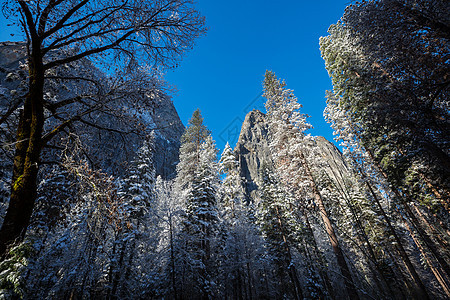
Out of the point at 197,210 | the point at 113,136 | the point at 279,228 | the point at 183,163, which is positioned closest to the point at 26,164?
the point at 113,136

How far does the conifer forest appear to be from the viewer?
4004 millimetres

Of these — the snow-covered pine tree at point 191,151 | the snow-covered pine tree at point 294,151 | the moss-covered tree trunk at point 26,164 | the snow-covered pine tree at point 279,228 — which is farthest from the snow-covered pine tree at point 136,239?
the snow-covered pine tree at point 279,228

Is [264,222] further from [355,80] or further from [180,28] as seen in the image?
[180,28]

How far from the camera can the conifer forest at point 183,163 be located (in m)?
4.00

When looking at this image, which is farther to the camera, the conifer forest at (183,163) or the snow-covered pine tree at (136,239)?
the snow-covered pine tree at (136,239)

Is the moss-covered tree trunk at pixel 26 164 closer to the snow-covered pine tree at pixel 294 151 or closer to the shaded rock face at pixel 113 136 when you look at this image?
the shaded rock face at pixel 113 136

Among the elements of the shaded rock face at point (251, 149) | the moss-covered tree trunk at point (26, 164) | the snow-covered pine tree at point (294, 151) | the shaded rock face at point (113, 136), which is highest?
the shaded rock face at point (251, 149)

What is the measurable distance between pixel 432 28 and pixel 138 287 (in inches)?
696

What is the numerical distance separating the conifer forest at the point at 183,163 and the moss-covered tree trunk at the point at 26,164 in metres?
0.02

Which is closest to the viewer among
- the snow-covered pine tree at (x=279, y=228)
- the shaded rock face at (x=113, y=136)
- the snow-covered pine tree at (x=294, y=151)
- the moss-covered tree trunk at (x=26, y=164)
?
the moss-covered tree trunk at (x=26, y=164)

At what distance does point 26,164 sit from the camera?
12.1 feet

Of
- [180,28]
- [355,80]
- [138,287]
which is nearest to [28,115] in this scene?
→ [180,28]

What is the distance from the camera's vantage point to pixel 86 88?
5535 millimetres

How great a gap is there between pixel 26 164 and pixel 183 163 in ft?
56.2
